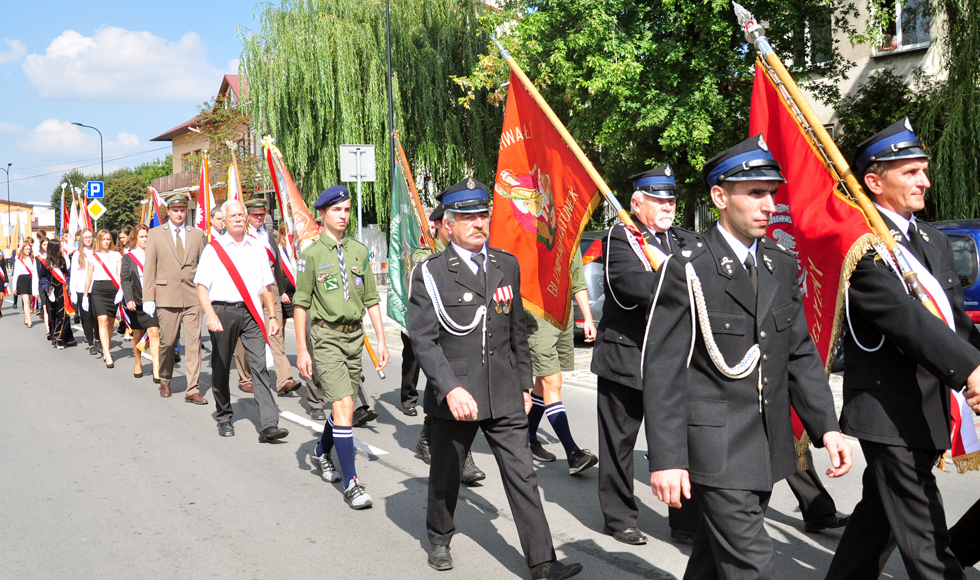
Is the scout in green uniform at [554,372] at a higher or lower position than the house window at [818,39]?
lower

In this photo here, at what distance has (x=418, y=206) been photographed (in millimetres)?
8938

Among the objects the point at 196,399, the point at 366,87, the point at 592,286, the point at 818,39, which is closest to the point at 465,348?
the point at 196,399

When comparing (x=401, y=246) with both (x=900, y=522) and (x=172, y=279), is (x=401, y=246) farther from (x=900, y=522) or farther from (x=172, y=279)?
(x=900, y=522)

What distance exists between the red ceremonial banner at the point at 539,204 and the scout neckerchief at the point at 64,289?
461 inches

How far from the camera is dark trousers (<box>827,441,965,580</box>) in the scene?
309cm

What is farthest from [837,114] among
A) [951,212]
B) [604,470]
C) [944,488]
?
[604,470]

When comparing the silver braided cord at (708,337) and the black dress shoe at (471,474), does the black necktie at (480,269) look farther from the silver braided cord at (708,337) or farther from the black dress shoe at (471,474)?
the black dress shoe at (471,474)

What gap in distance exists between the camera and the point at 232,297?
307 inches

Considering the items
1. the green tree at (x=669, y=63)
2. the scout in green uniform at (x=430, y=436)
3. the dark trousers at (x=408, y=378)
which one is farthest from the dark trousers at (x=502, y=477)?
the green tree at (x=669, y=63)

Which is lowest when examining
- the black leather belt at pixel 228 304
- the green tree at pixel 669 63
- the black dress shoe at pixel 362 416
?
the black dress shoe at pixel 362 416

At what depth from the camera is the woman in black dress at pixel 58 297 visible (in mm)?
15430

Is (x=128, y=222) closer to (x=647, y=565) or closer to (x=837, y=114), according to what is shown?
(x=837, y=114)

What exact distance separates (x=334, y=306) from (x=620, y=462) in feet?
7.86

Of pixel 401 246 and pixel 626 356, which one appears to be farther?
pixel 401 246
